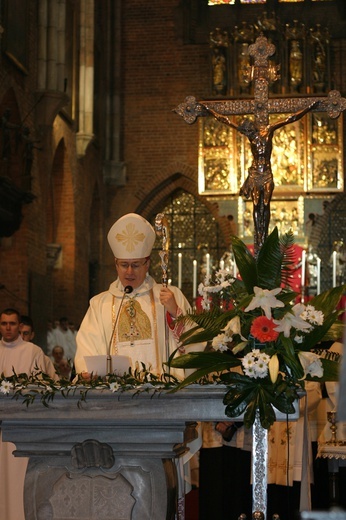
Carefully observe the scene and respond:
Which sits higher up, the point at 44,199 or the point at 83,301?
the point at 44,199

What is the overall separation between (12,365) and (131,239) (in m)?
3.13

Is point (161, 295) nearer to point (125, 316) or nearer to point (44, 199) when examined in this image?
point (125, 316)

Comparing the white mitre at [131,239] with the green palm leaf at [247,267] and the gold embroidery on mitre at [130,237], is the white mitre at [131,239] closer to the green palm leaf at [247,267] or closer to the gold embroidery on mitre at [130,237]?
the gold embroidery on mitre at [130,237]

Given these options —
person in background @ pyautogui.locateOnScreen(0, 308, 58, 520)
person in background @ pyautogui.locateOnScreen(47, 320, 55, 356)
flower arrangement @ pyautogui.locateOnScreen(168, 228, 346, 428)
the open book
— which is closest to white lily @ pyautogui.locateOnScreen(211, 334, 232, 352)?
flower arrangement @ pyautogui.locateOnScreen(168, 228, 346, 428)

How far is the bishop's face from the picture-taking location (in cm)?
683

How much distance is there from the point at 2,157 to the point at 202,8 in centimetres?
910

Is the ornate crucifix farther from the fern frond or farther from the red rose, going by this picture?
the red rose

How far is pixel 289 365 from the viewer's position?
17.5 ft

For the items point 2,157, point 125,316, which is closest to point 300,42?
point 2,157

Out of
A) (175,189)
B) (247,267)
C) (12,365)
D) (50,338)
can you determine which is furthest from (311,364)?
(175,189)

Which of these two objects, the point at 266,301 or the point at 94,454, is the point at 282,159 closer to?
the point at 266,301

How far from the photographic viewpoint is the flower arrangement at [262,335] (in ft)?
17.1

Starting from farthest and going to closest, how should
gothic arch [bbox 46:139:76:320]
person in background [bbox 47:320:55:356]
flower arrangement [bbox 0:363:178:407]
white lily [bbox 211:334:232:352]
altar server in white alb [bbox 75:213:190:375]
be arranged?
gothic arch [bbox 46:139:76:320] < person in background [bbox 47:320:55:356] < altar server in white alb [bbox 75:213:190:375] < white lily [bbox 211:334:232:352] < flower arrangement [bbox 0:363:178:407]

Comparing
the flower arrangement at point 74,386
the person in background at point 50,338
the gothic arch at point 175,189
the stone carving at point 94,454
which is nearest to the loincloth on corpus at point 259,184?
the flower arrangement at point 74,386
